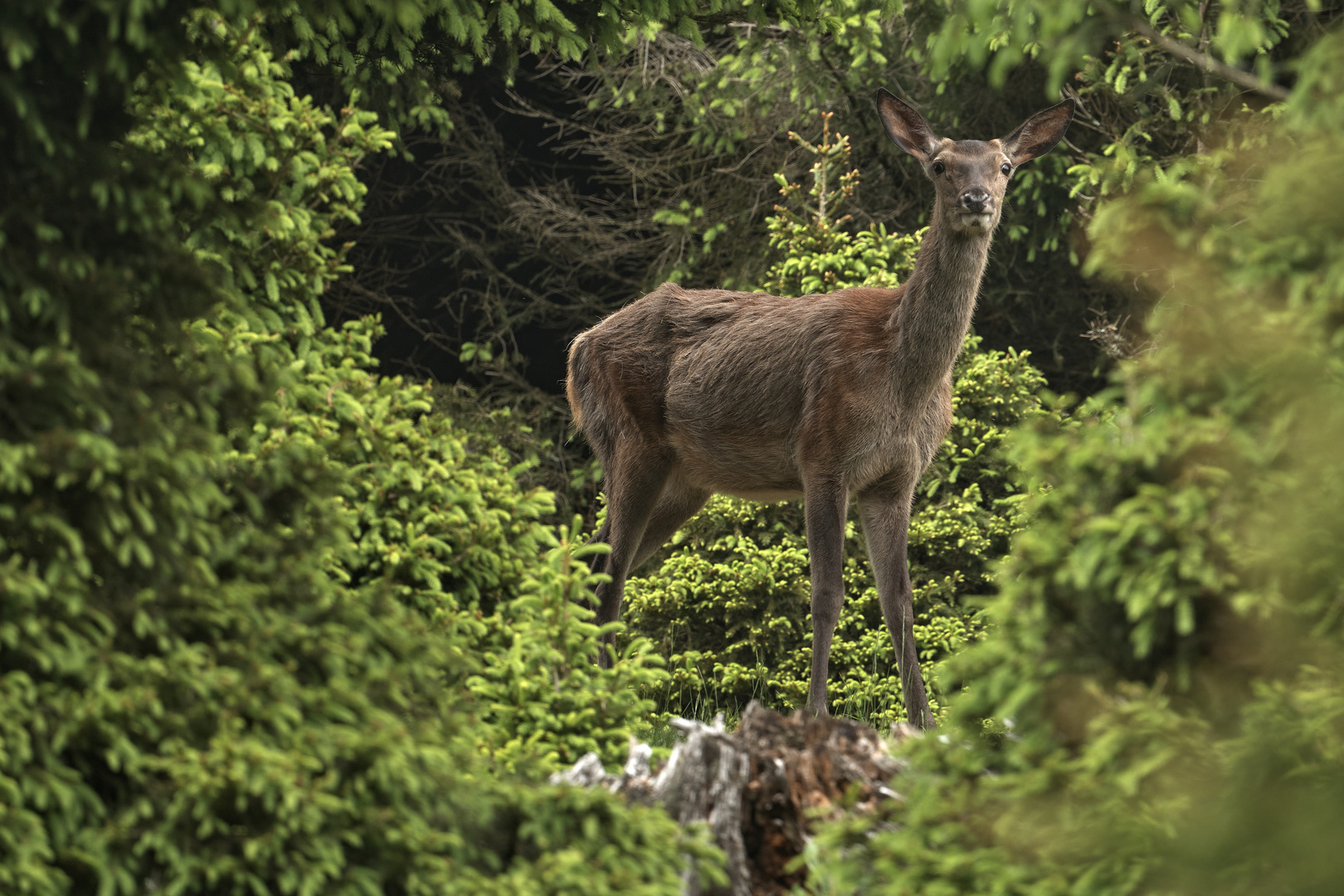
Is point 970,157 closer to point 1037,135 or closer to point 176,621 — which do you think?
point 1037,135

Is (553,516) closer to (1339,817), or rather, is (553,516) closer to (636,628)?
(636,628)

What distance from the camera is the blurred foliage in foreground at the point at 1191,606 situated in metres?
2.67

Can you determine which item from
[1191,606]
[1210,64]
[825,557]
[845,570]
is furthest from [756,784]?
[845,570]

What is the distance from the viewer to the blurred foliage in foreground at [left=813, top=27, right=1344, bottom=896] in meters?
2.67

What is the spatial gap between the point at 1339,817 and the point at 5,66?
3.28m

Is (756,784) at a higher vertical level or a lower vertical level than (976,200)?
lower

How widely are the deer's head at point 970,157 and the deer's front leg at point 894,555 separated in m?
1.40

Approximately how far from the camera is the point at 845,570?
8.98m

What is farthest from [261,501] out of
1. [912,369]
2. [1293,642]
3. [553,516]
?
[553,516]

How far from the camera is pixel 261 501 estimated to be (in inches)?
135

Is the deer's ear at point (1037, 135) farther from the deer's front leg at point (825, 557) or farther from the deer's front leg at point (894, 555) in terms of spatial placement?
the deer's front leg at point (825, 557)

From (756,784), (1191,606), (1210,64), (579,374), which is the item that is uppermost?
(1210,64)

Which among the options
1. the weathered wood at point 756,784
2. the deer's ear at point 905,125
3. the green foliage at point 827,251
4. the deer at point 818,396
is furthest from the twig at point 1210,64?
the green foliage at point 827,251

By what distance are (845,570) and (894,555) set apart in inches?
71.8
